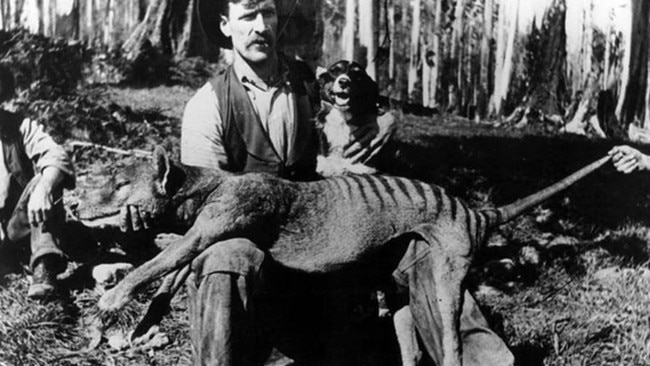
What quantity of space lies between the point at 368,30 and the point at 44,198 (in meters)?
2.24

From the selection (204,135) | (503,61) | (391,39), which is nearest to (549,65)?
(503,61)

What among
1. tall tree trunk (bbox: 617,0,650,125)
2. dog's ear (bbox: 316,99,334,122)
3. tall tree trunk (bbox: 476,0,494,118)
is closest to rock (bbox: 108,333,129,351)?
dog's ear (bbox: 316,99,334,122)

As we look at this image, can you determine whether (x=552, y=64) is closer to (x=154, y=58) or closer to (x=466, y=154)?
(x=466, y=154)

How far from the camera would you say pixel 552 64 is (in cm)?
528

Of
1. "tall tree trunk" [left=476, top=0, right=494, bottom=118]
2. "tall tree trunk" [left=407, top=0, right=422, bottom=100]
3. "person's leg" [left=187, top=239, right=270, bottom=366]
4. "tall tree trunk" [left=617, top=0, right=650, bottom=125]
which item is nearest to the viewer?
"person's leg" [left=187, top=239, right=270, bottom=366]

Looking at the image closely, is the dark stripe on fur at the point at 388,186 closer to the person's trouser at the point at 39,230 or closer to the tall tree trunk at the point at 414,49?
the tall tree trunk at the point at 414,49

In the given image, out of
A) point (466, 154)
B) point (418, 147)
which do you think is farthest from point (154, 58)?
point (466, 154)

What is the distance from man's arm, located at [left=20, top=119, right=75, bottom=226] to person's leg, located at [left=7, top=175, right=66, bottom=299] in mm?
50

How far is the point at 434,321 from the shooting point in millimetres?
4219

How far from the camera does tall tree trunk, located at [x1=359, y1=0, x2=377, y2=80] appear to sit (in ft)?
16.4

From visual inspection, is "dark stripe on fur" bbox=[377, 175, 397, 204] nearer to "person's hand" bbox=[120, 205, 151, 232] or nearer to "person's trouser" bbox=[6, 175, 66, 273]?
"person's hand" bbox=[120, 205, 151, 232]

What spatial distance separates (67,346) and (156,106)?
153 cm

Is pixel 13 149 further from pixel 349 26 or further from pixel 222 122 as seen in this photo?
pixel 349 26

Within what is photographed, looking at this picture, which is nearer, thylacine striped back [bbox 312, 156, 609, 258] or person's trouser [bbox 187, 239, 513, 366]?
person's trouser [bbox 187, 239, 513, 366]
